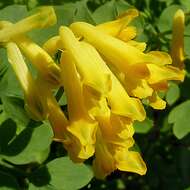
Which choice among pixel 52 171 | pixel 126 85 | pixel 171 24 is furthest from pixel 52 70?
pixel 171 24

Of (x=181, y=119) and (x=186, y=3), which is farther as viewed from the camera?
(x=186, y=3)

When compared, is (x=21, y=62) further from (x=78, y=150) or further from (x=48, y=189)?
(x=48, y=189)

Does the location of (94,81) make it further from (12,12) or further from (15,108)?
(12,12)

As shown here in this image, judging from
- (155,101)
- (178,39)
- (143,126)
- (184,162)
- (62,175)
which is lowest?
(184,162)

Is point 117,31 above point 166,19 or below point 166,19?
above

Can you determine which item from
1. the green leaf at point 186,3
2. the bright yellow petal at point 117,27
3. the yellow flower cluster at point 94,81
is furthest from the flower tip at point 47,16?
the green leaf at point 186,3

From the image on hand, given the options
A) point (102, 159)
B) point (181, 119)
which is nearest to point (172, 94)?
point (181, 119)

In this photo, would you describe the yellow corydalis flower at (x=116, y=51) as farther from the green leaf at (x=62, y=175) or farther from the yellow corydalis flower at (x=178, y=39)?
the yellow corydalis flower at (x=178, y=39)

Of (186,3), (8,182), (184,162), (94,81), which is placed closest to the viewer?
(94,81)
